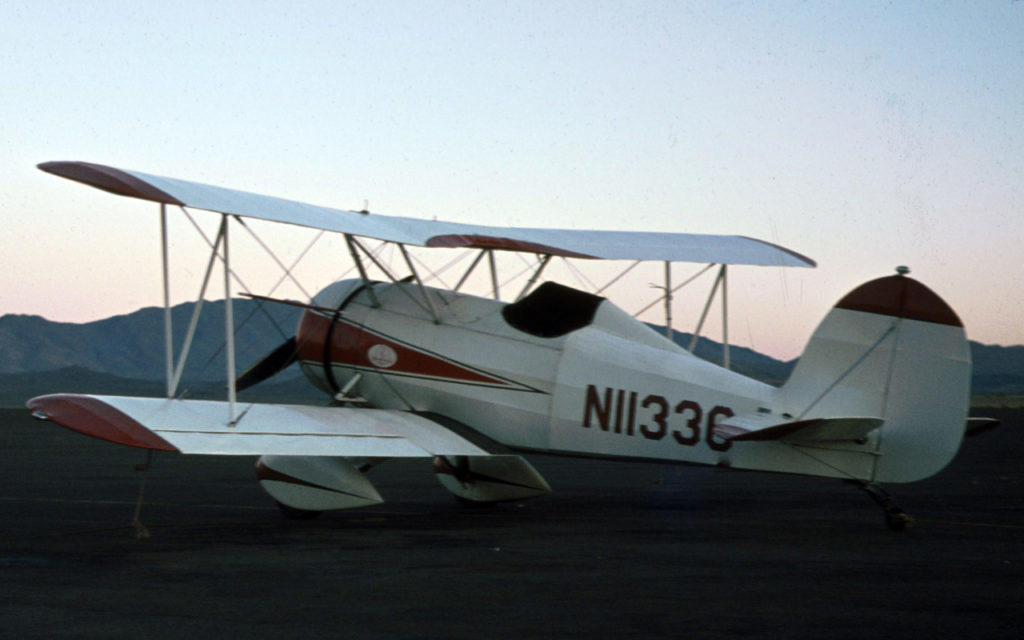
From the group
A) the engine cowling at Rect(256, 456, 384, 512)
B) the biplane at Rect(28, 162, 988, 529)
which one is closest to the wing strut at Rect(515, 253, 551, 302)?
the biplane at Rect(28, 162, 988, 529)

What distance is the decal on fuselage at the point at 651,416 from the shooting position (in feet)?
38.0

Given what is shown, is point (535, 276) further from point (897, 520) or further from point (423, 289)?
point (897, 520)

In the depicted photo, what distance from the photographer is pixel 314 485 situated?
12188mm

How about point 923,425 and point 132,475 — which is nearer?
point 923,425

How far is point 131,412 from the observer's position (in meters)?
10.3

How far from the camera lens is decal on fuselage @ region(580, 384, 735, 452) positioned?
11594 millimetres

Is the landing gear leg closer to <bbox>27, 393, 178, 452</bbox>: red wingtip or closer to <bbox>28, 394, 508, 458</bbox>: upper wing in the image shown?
<bbox>28, 394, 508, 458</bbox>: upper wing

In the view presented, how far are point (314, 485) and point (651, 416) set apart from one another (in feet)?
11.5

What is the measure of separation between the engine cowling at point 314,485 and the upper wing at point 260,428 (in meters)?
0.59

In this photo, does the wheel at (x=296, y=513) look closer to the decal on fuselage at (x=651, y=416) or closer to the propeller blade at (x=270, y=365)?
the propeller blade at (x=270, y=365)

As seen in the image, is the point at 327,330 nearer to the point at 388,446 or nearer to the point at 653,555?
the point at 388,446

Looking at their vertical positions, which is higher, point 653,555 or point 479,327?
point 479,327

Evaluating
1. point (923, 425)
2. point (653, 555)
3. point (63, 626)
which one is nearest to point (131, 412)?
point (63, 626)

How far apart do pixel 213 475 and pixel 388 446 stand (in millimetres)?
9473
